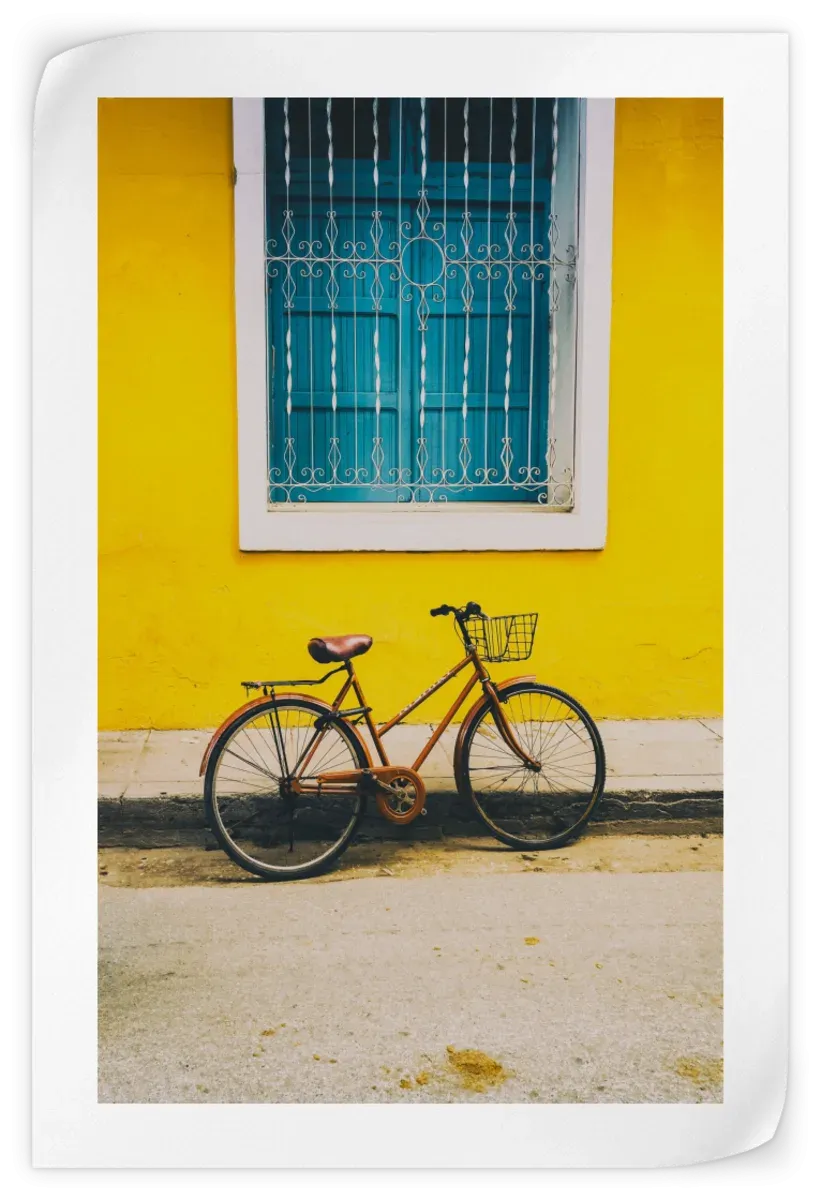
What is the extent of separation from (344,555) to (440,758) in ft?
3.51

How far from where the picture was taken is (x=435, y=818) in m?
4.68

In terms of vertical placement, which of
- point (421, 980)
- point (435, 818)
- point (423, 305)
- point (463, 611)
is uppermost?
point (423, 305)

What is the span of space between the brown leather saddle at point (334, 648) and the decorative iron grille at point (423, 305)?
1047 mm

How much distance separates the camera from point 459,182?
5.28 meters

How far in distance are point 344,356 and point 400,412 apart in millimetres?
372

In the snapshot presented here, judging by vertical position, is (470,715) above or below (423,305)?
below

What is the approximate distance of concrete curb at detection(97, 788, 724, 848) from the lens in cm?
453

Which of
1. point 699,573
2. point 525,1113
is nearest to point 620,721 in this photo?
point 699,573

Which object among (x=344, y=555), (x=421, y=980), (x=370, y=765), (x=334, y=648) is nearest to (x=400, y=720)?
(x=370, y=765)

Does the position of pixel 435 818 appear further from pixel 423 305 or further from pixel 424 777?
pixel 423 305

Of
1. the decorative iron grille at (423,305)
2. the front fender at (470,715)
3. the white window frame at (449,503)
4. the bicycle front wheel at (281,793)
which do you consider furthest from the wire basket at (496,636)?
the decorative iron grille at (423,305)

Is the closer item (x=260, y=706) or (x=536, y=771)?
(x=260, y=706)

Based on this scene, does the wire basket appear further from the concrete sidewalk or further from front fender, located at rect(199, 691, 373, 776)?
front fender, located at rect(199, 691, 373, 776)

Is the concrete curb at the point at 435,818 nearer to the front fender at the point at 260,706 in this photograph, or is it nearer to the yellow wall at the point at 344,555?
the front fender at the point at 260,706
